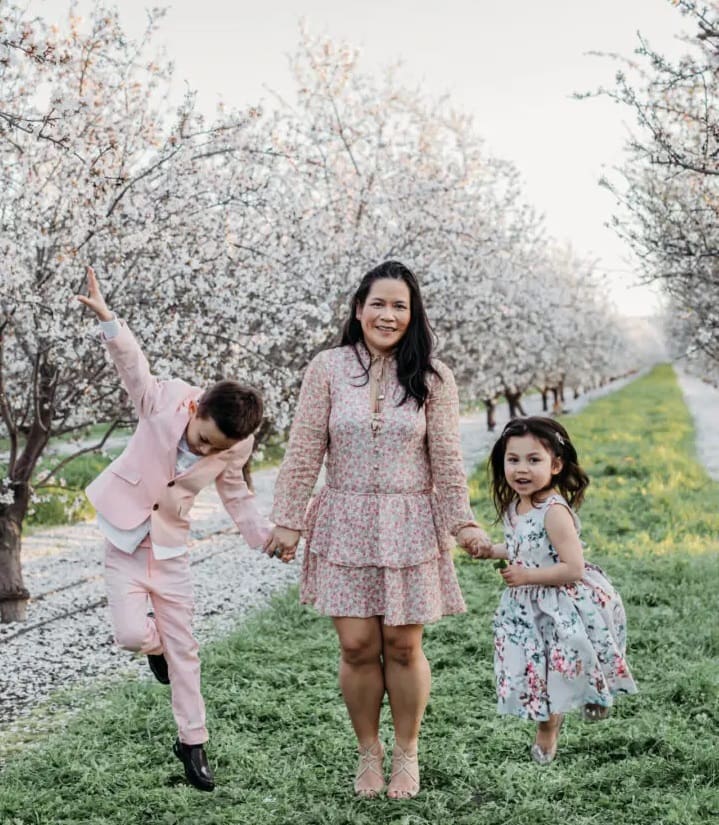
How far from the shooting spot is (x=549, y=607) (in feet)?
11.5

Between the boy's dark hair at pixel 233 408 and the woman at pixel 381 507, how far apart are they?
0.60 ft

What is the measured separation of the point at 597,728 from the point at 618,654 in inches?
44.0

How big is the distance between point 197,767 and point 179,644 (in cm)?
49

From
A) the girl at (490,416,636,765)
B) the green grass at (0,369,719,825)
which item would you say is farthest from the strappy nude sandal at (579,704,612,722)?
the green grass at (0,369,719,825)

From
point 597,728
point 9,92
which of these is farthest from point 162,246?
point 597,728

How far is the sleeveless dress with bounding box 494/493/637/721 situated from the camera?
11.3ft

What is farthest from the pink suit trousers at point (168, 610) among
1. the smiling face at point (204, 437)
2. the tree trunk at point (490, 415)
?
the tree trunk at point (490, 415)

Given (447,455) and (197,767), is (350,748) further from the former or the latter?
(447,455)

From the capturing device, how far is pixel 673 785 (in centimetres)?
378

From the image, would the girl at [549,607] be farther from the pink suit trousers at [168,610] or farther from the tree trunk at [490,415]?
the tree trunk at [490,415]

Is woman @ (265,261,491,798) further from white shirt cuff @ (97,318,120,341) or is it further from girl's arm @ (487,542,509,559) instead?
white shirt cuff @ (97,318,120,341)

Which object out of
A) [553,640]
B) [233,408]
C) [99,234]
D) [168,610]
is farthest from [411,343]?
[99,234]

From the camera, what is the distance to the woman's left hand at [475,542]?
139 inches

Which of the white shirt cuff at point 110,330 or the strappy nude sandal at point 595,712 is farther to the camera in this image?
the white shirt cuff at point 110,330
